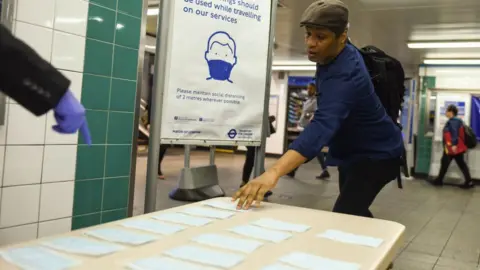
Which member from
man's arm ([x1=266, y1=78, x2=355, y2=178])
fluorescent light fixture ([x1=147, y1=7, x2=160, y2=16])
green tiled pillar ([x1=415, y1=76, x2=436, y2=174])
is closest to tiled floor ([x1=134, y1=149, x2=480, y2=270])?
green tiled pillar ([x1=415, y1=76, x2=436, y2=174])

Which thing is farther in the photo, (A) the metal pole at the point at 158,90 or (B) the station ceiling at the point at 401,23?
(B) the station ceiling at the point at 401,23

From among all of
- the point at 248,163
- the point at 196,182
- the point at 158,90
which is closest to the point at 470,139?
the point at 248,163

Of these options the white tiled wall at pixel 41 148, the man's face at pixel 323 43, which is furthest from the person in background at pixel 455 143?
the white tiled wall at pixel 41 148

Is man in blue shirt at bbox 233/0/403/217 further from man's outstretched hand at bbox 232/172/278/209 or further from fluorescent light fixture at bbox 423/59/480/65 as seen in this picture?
fluorescent light fixture at bbox 423/59/480/65

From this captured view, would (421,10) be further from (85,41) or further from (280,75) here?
(280,75)

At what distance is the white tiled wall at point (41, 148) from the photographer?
175cm

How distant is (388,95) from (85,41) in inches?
60.3

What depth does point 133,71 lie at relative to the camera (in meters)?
2.25

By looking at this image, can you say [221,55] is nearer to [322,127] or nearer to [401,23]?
[322,127]

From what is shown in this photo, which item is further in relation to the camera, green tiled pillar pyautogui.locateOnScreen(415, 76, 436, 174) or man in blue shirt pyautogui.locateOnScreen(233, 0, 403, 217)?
green tiled pillar pyautogui.locateOnScreen(415, 76, 436, 174)

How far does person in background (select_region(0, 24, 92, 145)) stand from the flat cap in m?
1.26

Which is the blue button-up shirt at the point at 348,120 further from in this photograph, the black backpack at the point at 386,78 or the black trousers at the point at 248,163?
the black trousers at the point at 248,163

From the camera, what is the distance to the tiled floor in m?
3.61

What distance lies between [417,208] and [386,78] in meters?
4.16
